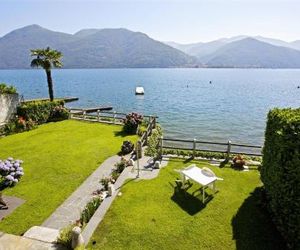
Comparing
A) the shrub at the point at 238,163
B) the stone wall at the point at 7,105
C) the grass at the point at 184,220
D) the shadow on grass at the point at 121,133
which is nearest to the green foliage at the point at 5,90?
the stone wall at the point at 7,105

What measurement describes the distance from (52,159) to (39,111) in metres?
13.9

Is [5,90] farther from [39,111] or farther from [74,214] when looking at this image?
[74,214]

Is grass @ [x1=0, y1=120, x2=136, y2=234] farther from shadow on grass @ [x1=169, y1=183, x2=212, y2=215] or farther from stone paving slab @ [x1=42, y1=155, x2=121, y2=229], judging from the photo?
shadow on grass @ [x1=169, y1=183, x2=212, y2=215]

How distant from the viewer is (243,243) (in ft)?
35.9

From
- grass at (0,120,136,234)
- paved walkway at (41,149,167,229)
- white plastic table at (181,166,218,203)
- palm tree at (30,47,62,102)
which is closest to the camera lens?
paved walkway at (41,149,167,229)

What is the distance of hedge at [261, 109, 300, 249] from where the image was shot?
10.0 meters

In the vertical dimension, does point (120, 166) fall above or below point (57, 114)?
below

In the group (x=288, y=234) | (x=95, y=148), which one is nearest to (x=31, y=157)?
(x=95, y=148)

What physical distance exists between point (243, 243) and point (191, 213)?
2744 millimetres

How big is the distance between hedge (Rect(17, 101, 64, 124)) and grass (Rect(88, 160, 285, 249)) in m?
20.2

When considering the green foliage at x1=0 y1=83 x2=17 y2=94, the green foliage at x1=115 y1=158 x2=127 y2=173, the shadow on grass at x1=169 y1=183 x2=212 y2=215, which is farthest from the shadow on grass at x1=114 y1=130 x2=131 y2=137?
the shadow on grass at x1=169 y1=183 x2=212 y2=215

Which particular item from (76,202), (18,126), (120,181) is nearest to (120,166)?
(120,181)

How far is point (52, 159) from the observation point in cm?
2023

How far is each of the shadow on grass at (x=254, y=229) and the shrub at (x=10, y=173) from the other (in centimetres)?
1285
